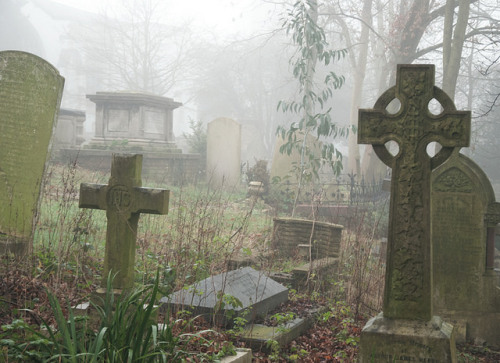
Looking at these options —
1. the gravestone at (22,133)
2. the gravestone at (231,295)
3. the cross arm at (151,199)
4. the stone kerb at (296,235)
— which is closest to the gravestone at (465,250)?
the gravestone at (231,295)

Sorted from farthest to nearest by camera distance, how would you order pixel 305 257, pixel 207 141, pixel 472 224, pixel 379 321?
pixel 207 141 < pixel 305 257 < pixel 472 224 < pixel 379 321

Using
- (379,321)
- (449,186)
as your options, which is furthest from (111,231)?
(449,186)

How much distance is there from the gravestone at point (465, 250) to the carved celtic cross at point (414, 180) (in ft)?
6.55

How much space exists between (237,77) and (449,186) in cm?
3949

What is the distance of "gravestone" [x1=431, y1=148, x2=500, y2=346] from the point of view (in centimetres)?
561

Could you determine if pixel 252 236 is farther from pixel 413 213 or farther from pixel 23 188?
pixel 413 213

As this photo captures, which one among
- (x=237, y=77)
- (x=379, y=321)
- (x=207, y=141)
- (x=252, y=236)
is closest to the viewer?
(x=379, y=321)

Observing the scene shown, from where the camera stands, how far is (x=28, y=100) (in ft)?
19.6

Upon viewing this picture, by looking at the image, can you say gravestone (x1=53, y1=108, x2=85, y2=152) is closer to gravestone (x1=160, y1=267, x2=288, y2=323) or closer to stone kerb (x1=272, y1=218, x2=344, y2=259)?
stone kerb (x1=272, y1=218, x2=344, y2=259)

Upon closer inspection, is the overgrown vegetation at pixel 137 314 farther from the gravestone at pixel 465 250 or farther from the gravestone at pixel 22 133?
the gravestone at pixel 465 250

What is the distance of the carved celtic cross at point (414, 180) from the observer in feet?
12.2

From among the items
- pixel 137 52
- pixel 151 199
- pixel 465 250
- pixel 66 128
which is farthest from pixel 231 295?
pixel 137 52

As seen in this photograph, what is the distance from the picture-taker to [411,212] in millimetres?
3773

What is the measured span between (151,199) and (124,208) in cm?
21
